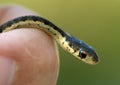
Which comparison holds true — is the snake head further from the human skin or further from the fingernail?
the fingernail

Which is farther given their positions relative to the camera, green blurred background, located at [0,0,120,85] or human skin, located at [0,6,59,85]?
green blurred background, located at [0,0,120,85]

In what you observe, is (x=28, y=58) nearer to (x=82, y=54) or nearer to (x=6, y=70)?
(x=6, y=70)

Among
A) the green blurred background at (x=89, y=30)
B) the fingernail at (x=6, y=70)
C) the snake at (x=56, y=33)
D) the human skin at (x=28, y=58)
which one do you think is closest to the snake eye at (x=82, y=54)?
the snake at (x=56, y=33)

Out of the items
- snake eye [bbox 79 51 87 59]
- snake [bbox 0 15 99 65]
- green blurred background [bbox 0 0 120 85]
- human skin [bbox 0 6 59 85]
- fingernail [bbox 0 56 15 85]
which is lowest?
fingernail [bbox 0 56 15 85]

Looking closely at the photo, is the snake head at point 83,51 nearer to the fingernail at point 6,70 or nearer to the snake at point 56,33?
the snake at point 56,33

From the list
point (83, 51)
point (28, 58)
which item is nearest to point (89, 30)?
point (83, 51)

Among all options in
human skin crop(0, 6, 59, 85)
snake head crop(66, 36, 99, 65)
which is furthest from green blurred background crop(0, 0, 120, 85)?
human skin crop(0, 6, 59, 85)
